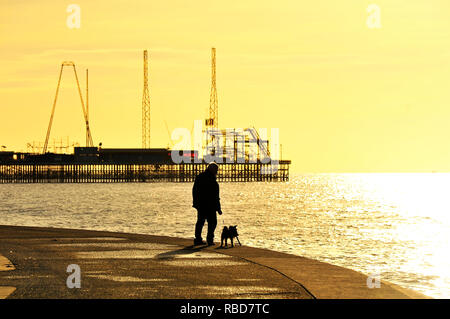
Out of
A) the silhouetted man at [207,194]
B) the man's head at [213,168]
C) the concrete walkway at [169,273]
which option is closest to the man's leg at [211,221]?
the silhouetted man at [207,194]

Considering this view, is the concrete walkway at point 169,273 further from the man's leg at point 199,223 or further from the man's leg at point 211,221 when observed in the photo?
the man's leg at point 211,221

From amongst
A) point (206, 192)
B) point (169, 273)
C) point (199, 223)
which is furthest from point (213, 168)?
point (169, 273)

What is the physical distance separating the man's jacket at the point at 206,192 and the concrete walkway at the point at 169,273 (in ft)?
3.58

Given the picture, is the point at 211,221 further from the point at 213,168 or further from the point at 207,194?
the point at 213,168

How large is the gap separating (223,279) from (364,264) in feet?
38.6

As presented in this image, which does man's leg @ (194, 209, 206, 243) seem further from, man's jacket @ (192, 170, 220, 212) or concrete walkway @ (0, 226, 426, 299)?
concrete walkway @ (0, 226, 426, 299)

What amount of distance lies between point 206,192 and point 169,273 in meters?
4.67

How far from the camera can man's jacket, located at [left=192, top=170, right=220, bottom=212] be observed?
57.9 feet

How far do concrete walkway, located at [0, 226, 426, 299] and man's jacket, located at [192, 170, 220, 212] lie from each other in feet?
3.58

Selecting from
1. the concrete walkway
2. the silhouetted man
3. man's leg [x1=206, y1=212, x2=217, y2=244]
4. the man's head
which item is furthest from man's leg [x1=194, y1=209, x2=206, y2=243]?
the man's head

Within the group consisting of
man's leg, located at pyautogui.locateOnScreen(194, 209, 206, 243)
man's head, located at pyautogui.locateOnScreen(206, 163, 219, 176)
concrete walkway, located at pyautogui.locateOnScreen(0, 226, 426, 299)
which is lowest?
concrete walkway, located at pyautogui.locateOnScreen(0, 226, 426, 299)
